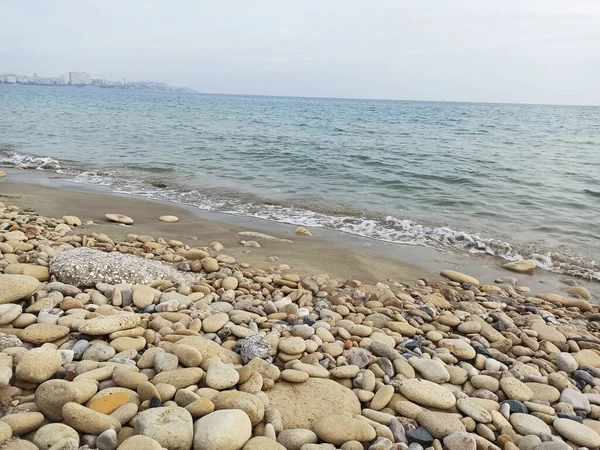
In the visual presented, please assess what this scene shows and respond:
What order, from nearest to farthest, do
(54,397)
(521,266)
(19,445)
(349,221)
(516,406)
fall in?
(19,445), (54,397), (516,406), (521,266), (349,221)

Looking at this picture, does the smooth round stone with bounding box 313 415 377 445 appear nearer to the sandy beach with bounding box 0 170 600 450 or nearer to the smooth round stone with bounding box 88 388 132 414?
the sandy beach with bounding box 0 170 600 450

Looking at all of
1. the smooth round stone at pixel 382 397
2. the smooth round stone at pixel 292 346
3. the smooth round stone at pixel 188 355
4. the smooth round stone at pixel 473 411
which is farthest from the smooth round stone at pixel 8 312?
the smooth round stone at pixel 473 411

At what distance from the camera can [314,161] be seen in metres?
15.0

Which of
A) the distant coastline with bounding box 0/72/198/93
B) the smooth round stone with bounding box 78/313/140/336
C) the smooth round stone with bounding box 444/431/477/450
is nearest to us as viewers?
the smooth round stone with bounding box 444/431/477/450

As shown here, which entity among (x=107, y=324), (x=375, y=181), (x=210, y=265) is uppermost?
(x=375, y=181)

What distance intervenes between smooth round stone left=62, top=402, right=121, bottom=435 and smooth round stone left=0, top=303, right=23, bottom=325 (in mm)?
1347

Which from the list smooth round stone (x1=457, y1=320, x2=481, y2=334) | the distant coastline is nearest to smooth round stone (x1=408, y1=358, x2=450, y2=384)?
smooth round stone (x1=457, y1=320, x2=481, y2=334)

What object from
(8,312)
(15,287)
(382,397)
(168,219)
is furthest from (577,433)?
(168,219)

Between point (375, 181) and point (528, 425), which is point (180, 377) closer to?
point (528, 425)

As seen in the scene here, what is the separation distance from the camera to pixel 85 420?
201 centimetres

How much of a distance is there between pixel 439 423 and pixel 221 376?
4.36ft

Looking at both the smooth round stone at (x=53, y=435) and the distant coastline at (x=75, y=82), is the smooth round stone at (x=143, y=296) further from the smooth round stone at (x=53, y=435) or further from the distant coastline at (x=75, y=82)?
the distant coastline at (x=75, y=82)

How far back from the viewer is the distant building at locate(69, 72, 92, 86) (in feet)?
573

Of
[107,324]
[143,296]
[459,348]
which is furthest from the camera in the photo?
[143,296]
